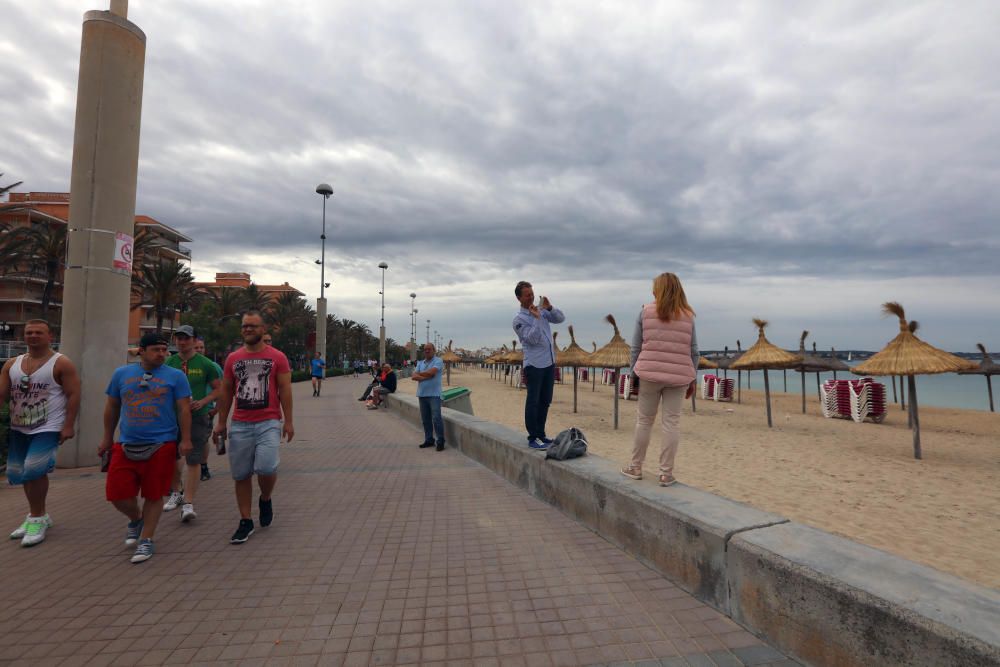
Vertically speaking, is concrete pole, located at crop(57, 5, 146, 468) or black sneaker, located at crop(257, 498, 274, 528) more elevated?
concrete pole, located at crop(57, 5, 146, 468)

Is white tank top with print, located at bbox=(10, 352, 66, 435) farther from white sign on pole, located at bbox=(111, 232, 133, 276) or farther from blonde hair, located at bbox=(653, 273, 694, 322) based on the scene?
blonde hair, located at bbox=(653, 273, 694, 322)

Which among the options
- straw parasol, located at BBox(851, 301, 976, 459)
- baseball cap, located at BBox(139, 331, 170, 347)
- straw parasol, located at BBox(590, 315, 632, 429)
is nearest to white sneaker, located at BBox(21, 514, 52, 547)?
baseball cap, located at BBox(139, 331, 170, 347)

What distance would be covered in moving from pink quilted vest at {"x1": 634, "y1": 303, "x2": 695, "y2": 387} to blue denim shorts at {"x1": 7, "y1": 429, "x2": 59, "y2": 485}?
4.71 m

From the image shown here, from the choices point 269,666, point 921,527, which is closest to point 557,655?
point 269,666

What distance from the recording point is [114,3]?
24.3 ft

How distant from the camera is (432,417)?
8.52 m

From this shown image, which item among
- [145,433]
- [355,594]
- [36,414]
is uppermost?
[36,414]

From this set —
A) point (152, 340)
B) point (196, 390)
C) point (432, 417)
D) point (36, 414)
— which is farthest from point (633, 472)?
point (432, 417)

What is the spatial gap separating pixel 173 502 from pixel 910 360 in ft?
47.5

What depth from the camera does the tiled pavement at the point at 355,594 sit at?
2.44 metres

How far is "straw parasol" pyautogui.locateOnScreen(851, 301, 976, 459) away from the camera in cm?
1110

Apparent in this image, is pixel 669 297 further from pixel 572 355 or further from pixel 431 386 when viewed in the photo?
pixel 572 355

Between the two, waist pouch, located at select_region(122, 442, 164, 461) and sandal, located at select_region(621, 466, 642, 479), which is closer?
waist pouch, located at select_region(122, 442, 164, 461)

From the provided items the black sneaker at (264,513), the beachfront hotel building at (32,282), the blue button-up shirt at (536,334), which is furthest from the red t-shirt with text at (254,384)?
the beachfront hotel building at (32,282)
